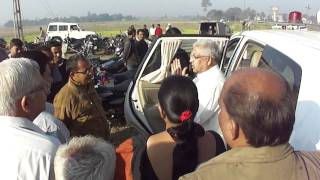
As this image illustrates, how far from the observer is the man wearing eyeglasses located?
3.80m

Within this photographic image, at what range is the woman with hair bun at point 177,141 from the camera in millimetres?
2602

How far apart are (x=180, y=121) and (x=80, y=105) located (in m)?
1.87

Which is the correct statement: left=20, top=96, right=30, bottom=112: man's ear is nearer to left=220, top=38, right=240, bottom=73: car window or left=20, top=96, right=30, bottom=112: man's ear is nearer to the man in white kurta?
the man in white kurta

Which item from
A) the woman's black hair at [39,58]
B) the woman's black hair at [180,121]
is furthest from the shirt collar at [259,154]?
the woman's black hair at [39,58]

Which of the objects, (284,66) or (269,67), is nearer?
(284,66)

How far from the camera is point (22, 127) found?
7.23 feet

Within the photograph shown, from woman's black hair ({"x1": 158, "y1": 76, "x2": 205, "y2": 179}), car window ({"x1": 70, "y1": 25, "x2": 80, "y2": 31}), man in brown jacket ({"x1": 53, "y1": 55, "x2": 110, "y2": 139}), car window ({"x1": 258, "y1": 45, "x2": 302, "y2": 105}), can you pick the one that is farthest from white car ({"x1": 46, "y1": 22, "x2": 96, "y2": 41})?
woman's black hair ({"x1": 158, "y1": 76, "x2": 205, "y2": 179})

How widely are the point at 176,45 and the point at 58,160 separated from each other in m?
3.92

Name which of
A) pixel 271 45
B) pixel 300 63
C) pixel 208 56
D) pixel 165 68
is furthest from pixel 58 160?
pixel 165 68

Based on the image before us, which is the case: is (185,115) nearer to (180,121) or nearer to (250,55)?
(180,121)

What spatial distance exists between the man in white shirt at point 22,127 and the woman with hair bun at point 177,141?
0.60m

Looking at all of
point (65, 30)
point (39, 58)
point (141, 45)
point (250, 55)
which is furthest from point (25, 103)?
point (65, 30)

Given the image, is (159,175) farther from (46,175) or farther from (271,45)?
(271,45)

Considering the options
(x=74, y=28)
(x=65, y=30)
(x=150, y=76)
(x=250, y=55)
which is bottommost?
(x=65, y=30)
